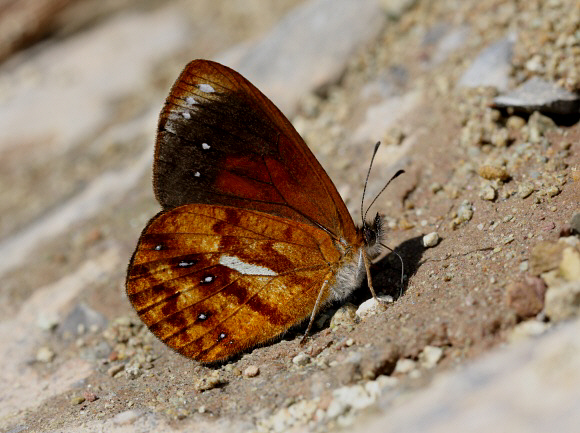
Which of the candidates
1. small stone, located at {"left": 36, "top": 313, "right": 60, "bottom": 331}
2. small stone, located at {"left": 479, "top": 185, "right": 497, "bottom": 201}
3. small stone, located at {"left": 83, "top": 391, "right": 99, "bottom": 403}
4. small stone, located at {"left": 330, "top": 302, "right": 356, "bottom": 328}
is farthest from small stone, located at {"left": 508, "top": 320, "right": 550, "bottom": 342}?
small stone, located at {"left": 36, "top": 313, "right": 60, "bottom": 331}

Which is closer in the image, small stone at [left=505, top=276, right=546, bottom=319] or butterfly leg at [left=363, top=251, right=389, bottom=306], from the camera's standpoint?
small stone at [left=505, top=276, right=546, bottom=319]

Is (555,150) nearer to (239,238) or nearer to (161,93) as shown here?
(239,238)

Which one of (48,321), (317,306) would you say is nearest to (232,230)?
(317,306)

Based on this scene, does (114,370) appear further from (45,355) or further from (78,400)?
(45,355)

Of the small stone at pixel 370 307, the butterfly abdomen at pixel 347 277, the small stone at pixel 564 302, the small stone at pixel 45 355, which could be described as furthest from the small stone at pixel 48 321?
the small stone at pixel 564 302

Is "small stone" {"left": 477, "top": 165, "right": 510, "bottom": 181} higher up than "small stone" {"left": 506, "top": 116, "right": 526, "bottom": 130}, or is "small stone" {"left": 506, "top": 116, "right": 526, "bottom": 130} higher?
"small stone" {"left": 506, "top": 116, "right": 526, "bottom": 130}

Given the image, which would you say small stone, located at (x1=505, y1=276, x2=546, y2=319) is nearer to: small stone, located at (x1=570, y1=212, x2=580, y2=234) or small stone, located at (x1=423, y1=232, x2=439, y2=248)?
small stone, located at (x1=570, y1=212, x2=580, y2=234)

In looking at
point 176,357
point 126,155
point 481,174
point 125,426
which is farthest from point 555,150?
point 126,155

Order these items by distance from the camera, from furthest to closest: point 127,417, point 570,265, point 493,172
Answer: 1. point 493,172
2. point 127,417
3. point 570,265
